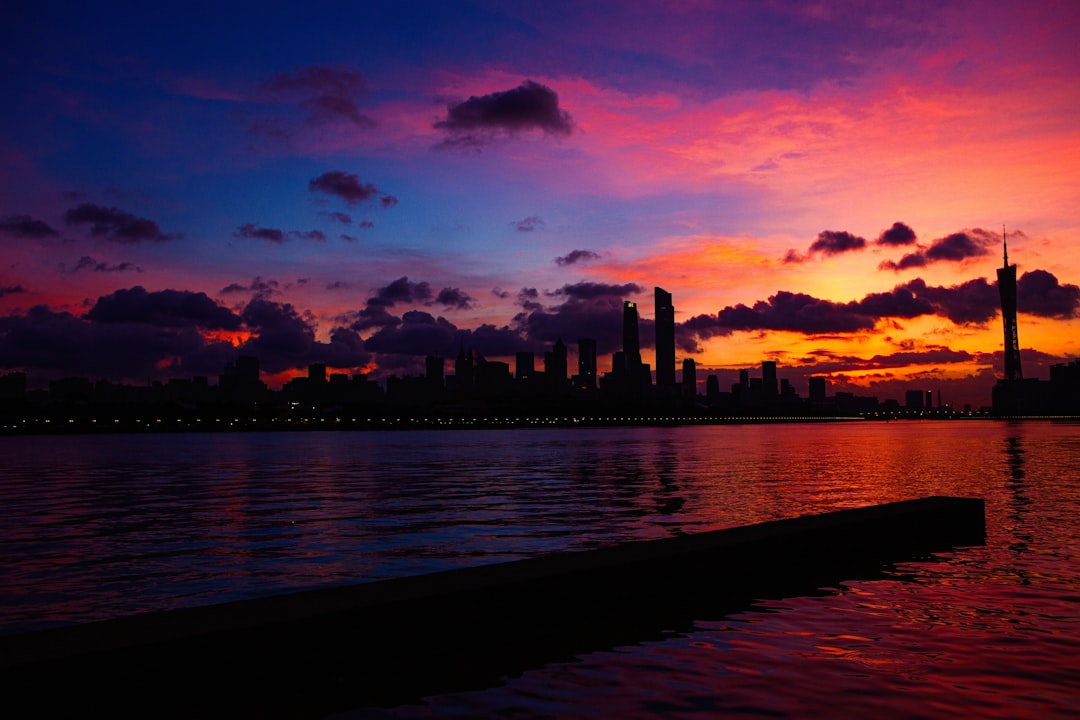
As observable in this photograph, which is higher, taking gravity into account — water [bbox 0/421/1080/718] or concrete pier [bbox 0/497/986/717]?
concrete pier [bbox 0/497/986/717]

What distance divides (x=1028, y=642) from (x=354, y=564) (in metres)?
13.9

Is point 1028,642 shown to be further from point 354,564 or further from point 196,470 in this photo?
point 196,470

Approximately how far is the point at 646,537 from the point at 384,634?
47.0ft

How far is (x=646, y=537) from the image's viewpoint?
80.0 feet

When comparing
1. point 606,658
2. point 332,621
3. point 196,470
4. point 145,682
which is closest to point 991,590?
point 606,658

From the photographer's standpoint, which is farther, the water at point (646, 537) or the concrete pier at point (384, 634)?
the water at point (646, 537)

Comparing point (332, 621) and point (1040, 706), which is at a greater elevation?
point (332, 621)

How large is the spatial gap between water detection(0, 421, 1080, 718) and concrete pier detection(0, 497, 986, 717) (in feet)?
2.59

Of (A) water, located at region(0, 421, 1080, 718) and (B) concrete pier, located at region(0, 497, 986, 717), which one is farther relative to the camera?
(A) water, located at region(0, 421, 1080, 718)

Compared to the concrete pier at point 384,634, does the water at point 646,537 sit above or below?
below

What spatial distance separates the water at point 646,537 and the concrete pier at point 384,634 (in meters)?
0.79

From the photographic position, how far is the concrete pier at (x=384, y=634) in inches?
353

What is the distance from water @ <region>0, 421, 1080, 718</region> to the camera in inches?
394

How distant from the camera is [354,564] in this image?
20.3 m
